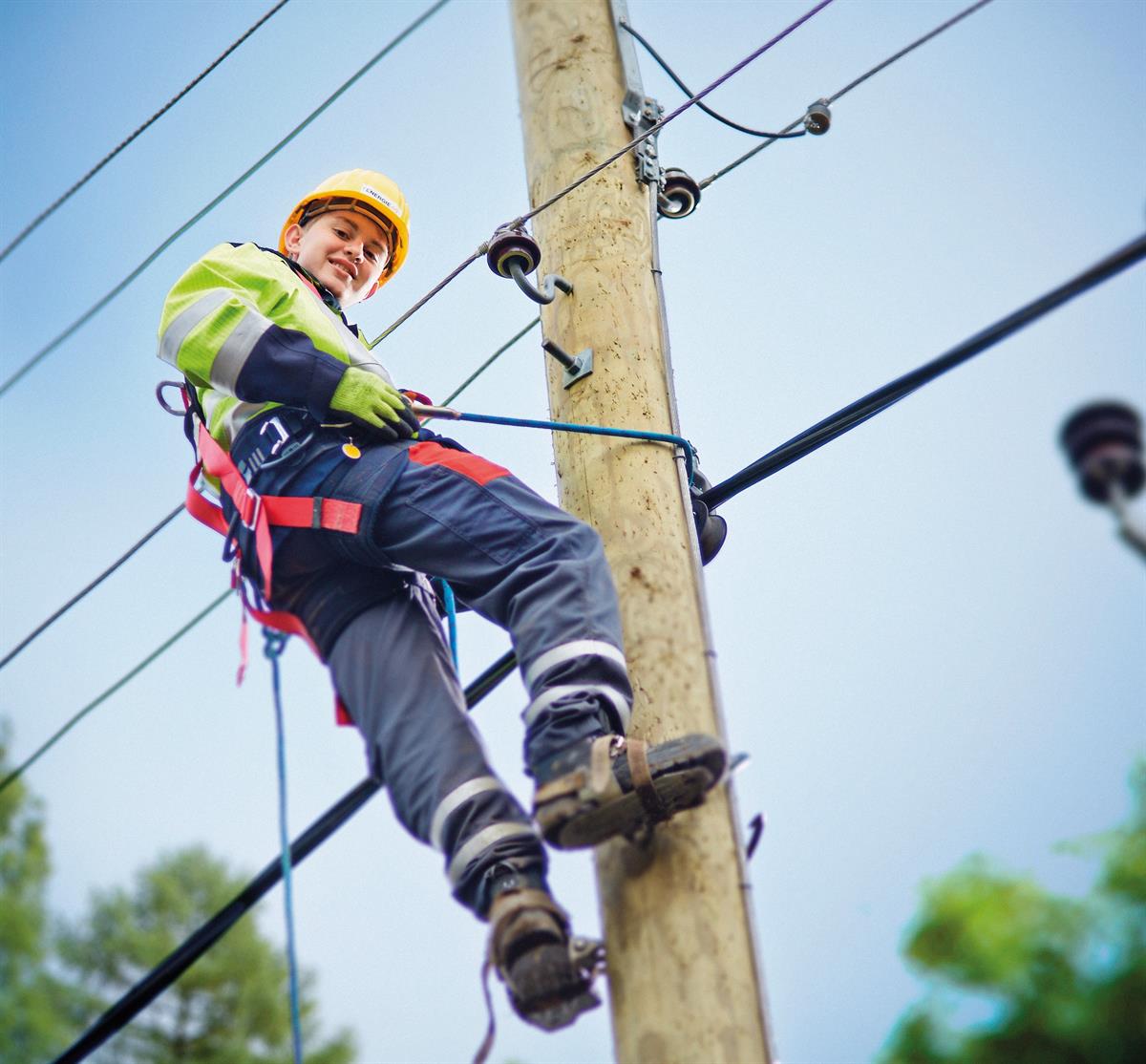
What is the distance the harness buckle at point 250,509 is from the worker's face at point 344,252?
0.92 meters

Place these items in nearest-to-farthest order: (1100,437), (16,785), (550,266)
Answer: (1100,437)
(550,266)
(16,785)

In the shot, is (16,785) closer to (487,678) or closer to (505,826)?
(487,678)

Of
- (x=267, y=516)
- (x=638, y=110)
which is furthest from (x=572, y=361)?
(x=638, y=110)

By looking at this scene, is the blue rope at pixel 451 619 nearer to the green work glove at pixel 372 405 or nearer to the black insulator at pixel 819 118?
the green work glove at pixel 372 405

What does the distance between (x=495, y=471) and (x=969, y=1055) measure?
382 inches

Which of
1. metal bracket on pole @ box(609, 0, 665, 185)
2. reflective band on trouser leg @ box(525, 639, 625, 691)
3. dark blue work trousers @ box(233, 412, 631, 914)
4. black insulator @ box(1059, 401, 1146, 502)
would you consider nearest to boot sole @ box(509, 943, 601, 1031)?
dark blue work trousers @ box(233, 412, 631, 914)

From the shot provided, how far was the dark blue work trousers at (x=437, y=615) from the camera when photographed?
8.35 feet

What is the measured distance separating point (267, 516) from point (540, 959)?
114cm

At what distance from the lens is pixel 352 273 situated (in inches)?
153

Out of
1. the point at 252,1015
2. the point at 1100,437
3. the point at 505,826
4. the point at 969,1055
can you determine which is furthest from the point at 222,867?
the point at 1100,437

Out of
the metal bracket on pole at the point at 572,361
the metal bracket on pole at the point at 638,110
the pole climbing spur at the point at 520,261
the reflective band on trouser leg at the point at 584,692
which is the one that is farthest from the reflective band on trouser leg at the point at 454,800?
the metal bracket on pole at the point at 638,110

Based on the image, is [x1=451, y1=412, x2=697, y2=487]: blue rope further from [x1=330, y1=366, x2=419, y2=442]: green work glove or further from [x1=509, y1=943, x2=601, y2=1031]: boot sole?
[x1=509, y1=943, x2=601, y2=1031]: boot sole

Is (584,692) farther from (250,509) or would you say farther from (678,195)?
(678,195)

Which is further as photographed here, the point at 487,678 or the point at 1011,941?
the point at 1011,941
